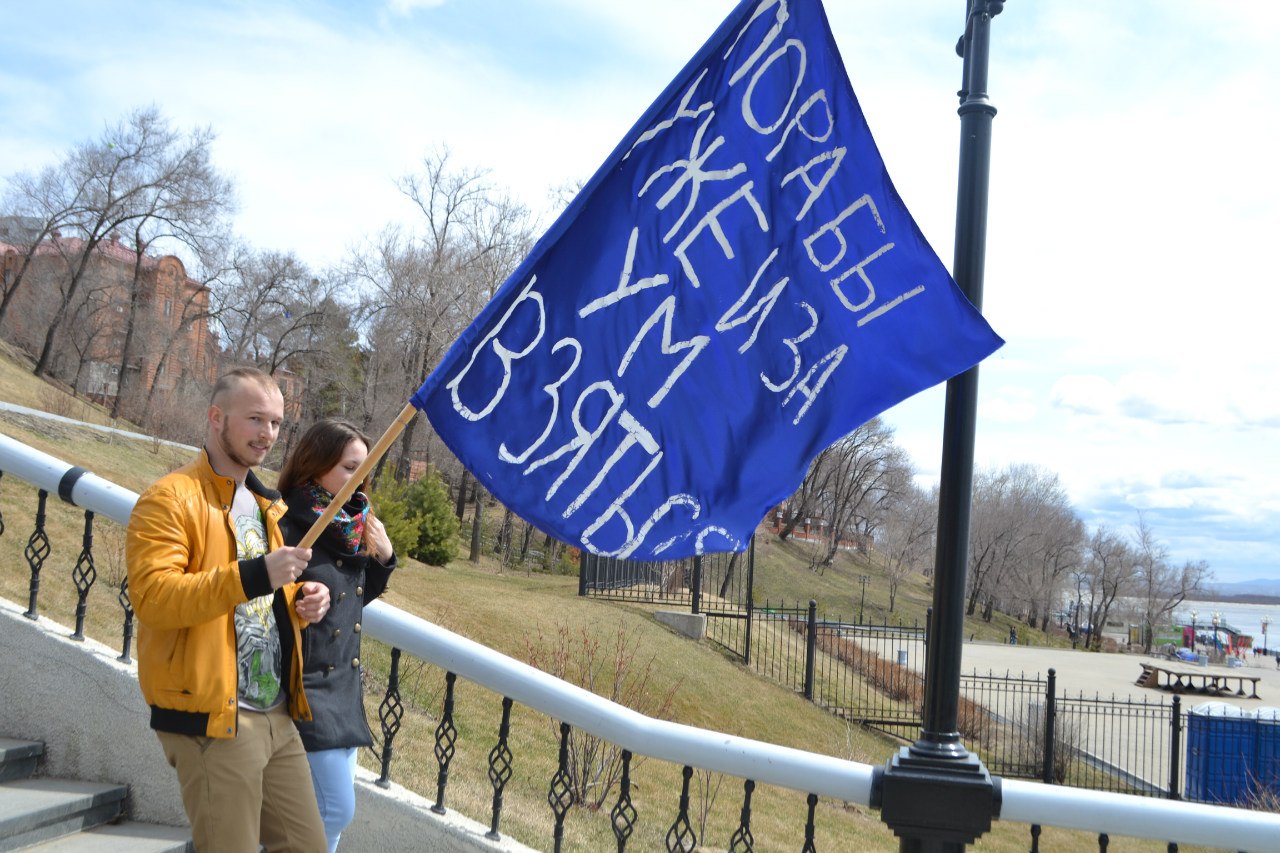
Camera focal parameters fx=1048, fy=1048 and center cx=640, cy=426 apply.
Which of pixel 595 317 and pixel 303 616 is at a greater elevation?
pixel 595 317

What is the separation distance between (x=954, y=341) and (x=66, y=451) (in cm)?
1771

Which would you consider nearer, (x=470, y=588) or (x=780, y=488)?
(x=780, y=488)

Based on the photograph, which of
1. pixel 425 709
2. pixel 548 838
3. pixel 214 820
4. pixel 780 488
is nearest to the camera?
pixel 214 820

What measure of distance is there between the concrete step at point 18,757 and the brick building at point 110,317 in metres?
44.1

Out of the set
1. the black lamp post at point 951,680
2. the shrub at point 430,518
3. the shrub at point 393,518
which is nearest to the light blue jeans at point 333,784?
the black lamp post at point 951,680

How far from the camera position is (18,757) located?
14.6 feet

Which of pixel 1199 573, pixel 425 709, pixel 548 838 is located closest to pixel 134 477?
pixel 425 709

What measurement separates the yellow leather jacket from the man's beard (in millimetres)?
56

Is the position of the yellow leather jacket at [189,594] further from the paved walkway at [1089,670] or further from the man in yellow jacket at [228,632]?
the paved walkway at [1089,670]

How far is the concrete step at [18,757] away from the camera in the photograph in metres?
4.37

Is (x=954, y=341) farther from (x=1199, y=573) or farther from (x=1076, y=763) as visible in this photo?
(x=1199, y=573)

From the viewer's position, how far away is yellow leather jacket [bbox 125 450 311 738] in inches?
100

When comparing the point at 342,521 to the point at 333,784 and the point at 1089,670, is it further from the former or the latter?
the point at 1089,670

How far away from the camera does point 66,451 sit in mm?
17469
